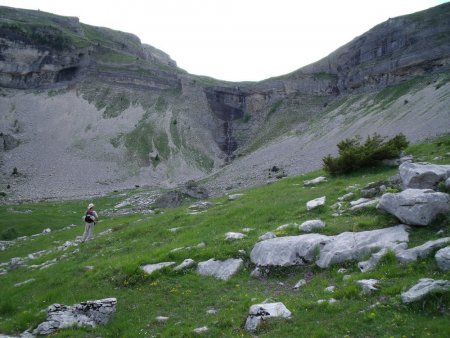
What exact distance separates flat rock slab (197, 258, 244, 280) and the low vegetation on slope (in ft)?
0.92

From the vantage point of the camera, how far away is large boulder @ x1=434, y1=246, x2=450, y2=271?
37.6ft

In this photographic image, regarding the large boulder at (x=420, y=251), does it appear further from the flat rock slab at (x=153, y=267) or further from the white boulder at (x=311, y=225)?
the flat rock slab at (x=153, y=267)

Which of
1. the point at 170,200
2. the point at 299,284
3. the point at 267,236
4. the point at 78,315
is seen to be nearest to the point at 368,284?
A: the point at 299,284

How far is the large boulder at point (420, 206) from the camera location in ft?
47.7

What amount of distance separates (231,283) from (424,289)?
275 inches

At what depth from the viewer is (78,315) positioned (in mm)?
13859

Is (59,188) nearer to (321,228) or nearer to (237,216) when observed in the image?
(237,216)

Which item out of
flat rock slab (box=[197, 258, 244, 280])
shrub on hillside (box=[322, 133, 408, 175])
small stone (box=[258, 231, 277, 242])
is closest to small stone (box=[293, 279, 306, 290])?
flat rock slab (box=[197, 258, 244, 280])

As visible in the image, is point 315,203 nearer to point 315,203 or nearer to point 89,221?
point 315,203

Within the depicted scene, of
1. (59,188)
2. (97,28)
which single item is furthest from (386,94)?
(97,28)

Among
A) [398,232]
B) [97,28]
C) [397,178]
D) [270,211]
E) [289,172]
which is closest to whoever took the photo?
[398,232]

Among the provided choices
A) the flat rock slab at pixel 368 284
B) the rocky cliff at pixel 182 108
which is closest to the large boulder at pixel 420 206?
the flat rock slab at pixel 368 284

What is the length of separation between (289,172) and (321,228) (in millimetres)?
37666

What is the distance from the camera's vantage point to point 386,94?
85.1 m
